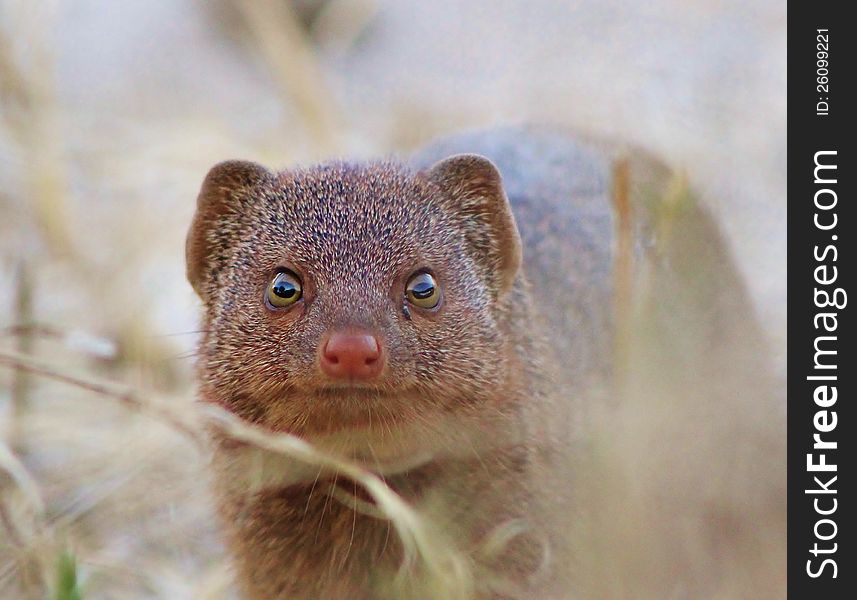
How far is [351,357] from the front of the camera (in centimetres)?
267

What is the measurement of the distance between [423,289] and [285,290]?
12.6 inches

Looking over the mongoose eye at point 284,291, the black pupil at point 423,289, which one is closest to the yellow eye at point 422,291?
the black pupil at point 423,289

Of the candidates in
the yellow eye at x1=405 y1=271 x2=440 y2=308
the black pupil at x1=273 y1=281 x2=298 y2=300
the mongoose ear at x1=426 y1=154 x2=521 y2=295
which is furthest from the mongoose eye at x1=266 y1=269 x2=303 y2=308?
the mongoose ear at x1=426 y1=154 x2=521 y2=295

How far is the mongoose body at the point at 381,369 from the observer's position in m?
2.88

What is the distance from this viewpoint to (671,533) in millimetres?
3080

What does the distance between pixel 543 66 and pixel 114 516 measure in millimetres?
3873

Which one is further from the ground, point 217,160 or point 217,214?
point 217,160

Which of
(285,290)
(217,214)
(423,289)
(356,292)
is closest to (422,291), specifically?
(423,289)

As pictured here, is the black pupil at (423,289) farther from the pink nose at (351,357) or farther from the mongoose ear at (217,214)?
the mongoose ear at (217,214)

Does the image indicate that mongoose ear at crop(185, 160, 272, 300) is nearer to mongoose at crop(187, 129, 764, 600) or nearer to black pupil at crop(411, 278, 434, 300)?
mongoose at crop(187, 129, 764, 600)

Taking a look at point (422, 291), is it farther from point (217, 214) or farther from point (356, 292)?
point (217, 214)

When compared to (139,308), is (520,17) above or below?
above

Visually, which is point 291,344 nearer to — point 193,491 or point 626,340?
point 626,340

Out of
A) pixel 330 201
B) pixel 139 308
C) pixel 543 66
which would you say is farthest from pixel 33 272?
pixel 543 66
